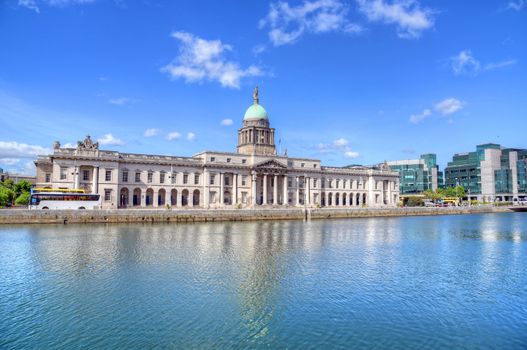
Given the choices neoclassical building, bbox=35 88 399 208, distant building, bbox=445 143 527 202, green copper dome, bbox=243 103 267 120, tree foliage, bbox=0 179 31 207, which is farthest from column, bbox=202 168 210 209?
distant building, bbox=445 143 527 202

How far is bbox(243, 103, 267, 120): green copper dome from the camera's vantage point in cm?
11088

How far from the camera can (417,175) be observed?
560ft

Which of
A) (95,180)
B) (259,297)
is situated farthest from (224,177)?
(259,297)

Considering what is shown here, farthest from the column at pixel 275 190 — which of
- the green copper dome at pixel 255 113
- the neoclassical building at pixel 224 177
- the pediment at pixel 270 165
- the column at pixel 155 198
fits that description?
the column at pixel 155 198

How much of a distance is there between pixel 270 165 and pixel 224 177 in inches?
470

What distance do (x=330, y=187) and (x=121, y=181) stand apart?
56.2 meters

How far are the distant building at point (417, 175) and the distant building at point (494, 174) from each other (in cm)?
1113

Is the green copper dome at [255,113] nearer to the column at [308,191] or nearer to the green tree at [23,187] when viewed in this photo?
the column at [308,191]

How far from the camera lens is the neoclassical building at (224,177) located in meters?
79.2

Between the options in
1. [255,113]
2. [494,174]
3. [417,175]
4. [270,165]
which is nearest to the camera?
[270,165]

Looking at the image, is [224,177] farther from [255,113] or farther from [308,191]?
[255,113]

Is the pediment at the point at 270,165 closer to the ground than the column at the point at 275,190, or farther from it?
farther from it

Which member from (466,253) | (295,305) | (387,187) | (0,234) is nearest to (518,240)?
(466,253)

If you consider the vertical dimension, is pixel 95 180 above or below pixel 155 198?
above
